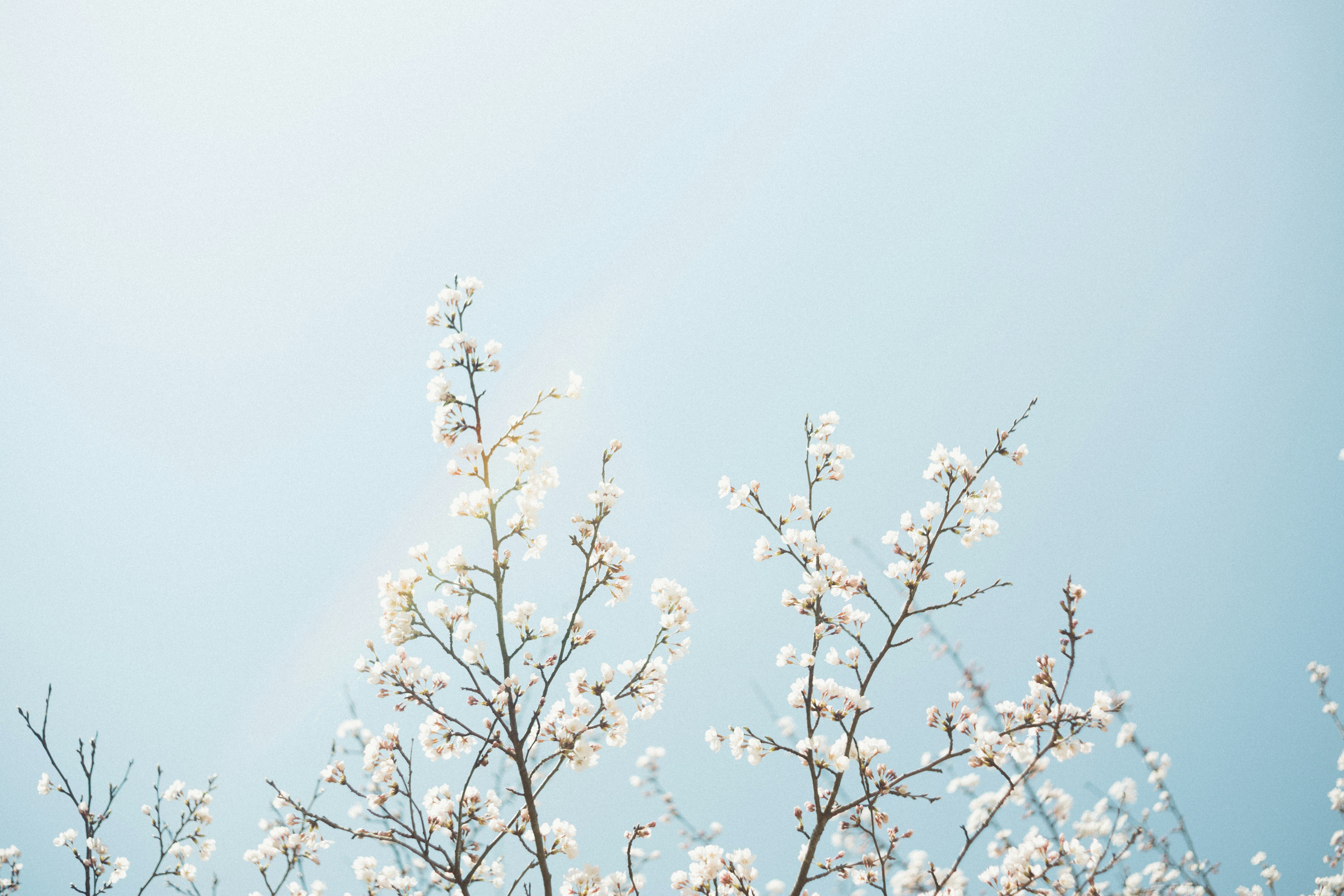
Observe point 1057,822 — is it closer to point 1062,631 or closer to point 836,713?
point 1062,631

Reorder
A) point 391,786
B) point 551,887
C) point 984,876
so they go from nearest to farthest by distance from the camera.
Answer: point 551,887
point 391,786
point 984,876

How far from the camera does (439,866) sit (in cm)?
347

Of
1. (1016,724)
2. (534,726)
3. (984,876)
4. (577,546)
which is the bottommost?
(984,876)

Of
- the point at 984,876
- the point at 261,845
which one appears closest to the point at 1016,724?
the point at 984,876

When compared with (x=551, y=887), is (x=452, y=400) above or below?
above

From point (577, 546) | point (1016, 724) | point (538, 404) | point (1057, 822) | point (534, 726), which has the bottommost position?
point (1057, 822)

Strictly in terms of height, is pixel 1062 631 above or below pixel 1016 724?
above

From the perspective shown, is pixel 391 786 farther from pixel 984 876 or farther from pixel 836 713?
pixel 984 876

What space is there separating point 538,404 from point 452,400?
1.76ft

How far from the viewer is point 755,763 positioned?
412 centimetres

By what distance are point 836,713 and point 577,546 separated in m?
2.00

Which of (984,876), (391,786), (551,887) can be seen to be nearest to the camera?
(551,887)

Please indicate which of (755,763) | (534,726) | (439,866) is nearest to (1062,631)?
(755,763)

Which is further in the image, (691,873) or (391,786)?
(691,873)
